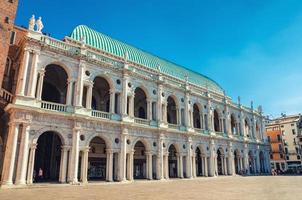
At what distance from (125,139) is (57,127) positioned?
7415 mm

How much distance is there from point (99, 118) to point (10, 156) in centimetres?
841

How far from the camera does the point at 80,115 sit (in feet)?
74.9

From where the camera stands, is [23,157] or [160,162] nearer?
[23,157]

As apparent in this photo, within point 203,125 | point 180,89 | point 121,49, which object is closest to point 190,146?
point 203,125

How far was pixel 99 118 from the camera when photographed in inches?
960

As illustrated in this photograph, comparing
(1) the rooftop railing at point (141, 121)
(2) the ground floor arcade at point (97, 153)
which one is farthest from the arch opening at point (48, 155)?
(1) the rooftop railing at point (141, 121)

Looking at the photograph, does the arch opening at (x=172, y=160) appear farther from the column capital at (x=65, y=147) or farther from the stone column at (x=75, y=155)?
the column capital at (x=65, y=147)

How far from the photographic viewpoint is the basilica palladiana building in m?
20.7

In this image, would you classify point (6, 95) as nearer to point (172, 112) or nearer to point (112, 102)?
point (112, 102)

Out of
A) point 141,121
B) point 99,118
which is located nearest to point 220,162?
point 141,121

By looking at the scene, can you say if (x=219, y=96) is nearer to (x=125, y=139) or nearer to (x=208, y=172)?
(x=208, y=172)

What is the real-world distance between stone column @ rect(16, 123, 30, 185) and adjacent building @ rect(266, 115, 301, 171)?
7119cm

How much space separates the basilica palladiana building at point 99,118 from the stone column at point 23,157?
0.24 feet

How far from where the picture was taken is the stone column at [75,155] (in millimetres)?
21438
